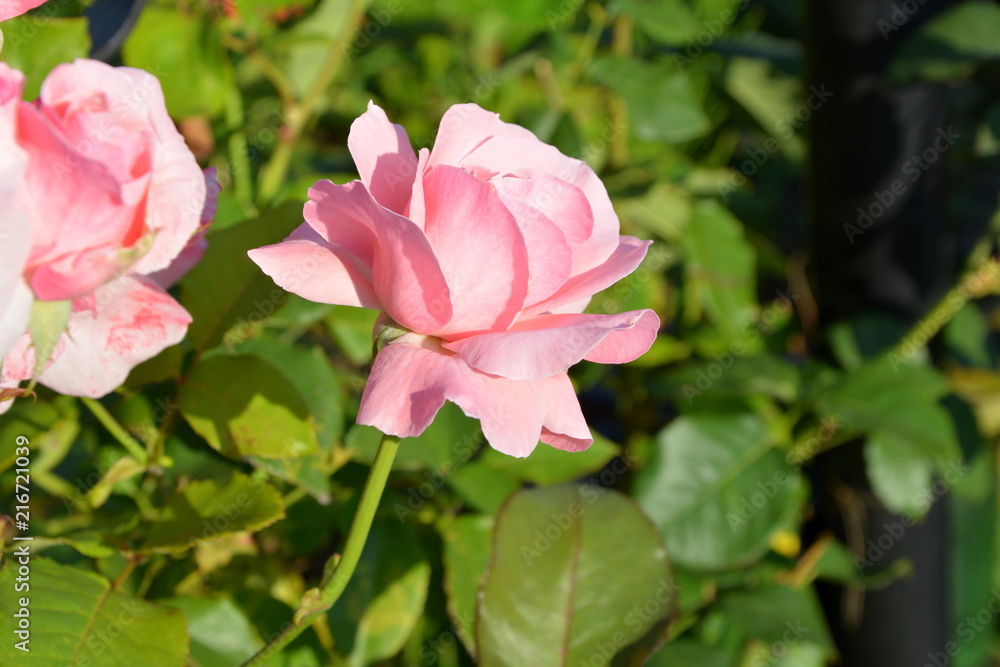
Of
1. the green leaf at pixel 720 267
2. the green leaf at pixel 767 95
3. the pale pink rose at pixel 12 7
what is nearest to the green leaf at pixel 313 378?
the pale pink rose at pixel 12 7

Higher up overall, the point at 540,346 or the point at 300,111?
the point at 540,346

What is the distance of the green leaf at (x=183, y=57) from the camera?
2.10 ft

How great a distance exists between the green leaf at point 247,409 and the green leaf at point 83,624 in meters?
0.09

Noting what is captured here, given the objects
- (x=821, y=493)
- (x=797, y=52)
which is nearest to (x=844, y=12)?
(x=797, y=52)

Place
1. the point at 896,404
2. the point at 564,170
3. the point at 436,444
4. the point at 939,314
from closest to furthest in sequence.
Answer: the point at 564,170 < the point at 436,444 < the point at 896,404 < the point at 939,314

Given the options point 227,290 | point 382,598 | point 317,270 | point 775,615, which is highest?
point 317,270

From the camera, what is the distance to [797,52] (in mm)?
1054

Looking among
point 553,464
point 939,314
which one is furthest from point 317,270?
point 939,314

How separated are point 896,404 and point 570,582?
49cm

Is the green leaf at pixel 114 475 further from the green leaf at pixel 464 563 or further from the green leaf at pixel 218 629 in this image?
the green leaf at pixel 464 563

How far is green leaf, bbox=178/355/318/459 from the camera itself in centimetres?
45

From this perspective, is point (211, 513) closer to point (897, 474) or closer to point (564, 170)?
point (564, 170)

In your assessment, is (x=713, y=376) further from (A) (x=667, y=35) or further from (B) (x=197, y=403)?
(B) (x=197, y=403)

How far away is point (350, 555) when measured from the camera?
34 cm
